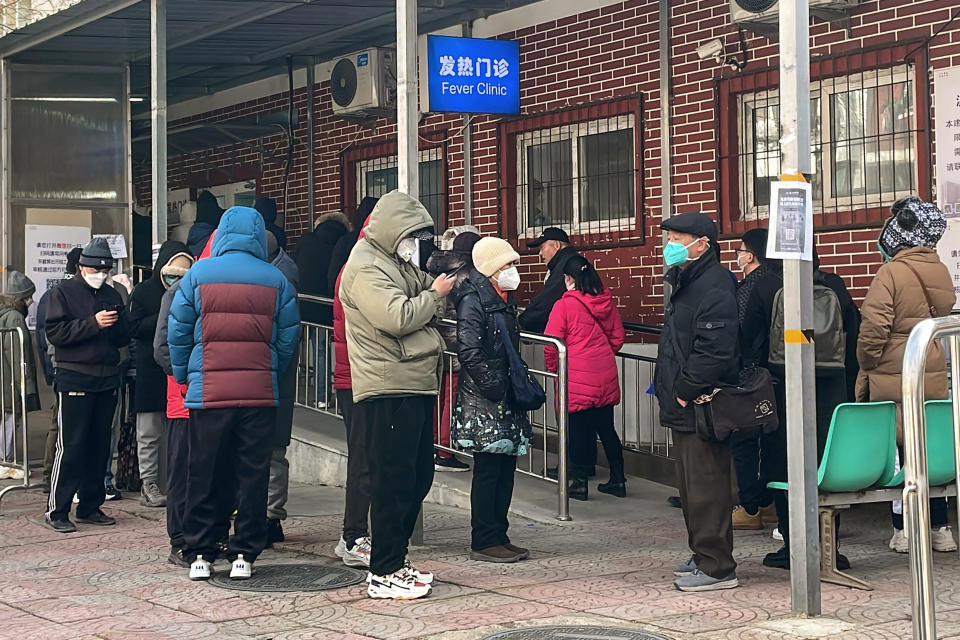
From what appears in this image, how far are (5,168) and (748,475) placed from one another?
762 centimetres

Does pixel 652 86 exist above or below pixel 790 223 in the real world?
above

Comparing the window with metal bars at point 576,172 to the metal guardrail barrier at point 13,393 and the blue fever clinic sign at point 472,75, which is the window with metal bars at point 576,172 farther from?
the metal guardrail barrier at point 13,393

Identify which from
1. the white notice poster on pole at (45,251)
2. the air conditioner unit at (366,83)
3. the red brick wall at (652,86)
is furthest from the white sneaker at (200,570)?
the air conditioner unit at (366,83)

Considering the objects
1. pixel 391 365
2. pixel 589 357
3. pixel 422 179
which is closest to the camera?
pixel 391 365

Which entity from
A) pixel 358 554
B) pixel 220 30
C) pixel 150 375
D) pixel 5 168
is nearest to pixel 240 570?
pixel 358 554

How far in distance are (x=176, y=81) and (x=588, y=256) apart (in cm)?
602

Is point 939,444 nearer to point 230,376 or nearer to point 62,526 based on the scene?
point 230,376

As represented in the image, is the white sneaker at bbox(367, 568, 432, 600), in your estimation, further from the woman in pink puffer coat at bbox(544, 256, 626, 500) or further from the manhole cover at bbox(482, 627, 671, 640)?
the woman in pink puffer coat at bbox(544, 256, 626, 500)

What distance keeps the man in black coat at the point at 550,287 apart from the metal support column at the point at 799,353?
155 inches

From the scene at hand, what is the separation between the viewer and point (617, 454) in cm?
970

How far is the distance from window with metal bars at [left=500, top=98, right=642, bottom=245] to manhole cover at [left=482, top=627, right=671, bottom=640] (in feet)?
19.1

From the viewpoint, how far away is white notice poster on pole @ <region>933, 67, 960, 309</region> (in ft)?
29.0

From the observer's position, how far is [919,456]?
4.27 metres

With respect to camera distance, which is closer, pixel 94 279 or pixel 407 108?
pixel 407 108
